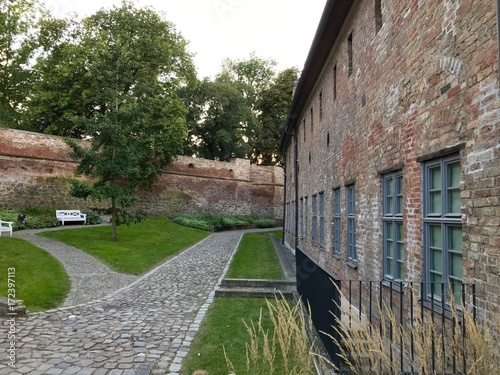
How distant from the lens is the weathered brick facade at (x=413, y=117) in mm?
3498

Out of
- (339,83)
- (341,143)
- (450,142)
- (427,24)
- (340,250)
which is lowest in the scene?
(340,250)

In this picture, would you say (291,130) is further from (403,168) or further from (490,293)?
(490,293)

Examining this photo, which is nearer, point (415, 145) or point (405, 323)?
point (415, 145)

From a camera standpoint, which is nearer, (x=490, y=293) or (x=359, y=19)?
(x=490, y=293)

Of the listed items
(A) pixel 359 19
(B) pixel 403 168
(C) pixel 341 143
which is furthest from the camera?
(C) pixel 341 143

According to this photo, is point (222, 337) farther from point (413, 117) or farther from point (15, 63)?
point (15, 63)

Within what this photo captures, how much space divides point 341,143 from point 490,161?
5.60m

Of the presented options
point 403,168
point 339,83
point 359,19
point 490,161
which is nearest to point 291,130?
point 339,83

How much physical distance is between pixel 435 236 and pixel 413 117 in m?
1.55

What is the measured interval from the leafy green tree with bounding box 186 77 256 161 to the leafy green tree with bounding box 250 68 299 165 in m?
1.84

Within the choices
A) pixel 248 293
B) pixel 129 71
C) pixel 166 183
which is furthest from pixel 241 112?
pixel 248 293

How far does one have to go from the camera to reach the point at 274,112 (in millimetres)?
43375

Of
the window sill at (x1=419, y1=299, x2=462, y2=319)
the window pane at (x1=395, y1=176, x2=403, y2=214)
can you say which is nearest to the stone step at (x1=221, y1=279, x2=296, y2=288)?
the window pane at (x1=395, y1=176, x2=403, y2=214)

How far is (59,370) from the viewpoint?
461 cm
